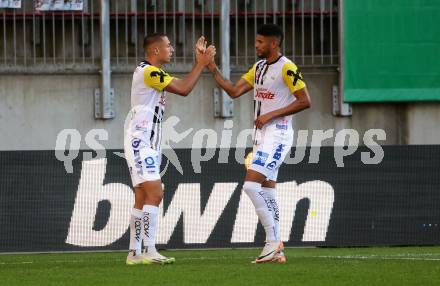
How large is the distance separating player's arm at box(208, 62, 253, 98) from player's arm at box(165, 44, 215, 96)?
148 millimetres

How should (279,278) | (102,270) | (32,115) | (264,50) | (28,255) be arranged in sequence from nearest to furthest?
(279,278) → (102,270) → (264,50) → (28,255) → (32,115)

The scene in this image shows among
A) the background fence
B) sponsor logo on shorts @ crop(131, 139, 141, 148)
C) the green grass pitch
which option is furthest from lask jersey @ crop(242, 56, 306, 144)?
the background fence

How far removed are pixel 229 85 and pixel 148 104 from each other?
83cm

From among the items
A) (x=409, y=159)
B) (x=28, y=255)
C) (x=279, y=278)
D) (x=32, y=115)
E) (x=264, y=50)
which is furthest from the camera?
(x=32, y=115)

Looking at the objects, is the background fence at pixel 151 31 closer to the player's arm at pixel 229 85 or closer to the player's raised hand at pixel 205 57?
the player's arm at pixel 229 85

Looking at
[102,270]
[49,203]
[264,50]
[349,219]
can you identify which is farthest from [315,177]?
[102,270]

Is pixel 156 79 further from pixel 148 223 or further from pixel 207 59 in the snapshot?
pixel 148 223

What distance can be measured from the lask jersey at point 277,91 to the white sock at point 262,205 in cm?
45

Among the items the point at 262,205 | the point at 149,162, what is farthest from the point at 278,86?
the point at 149,162

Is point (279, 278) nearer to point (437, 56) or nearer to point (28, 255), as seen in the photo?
point (28, 255)

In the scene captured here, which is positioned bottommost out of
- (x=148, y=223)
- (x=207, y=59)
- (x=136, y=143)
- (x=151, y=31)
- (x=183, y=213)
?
(x=183, y=213)

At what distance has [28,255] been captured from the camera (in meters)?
14.7

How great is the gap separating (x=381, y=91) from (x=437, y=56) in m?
1.06

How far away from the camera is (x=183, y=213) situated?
15.4 metres
